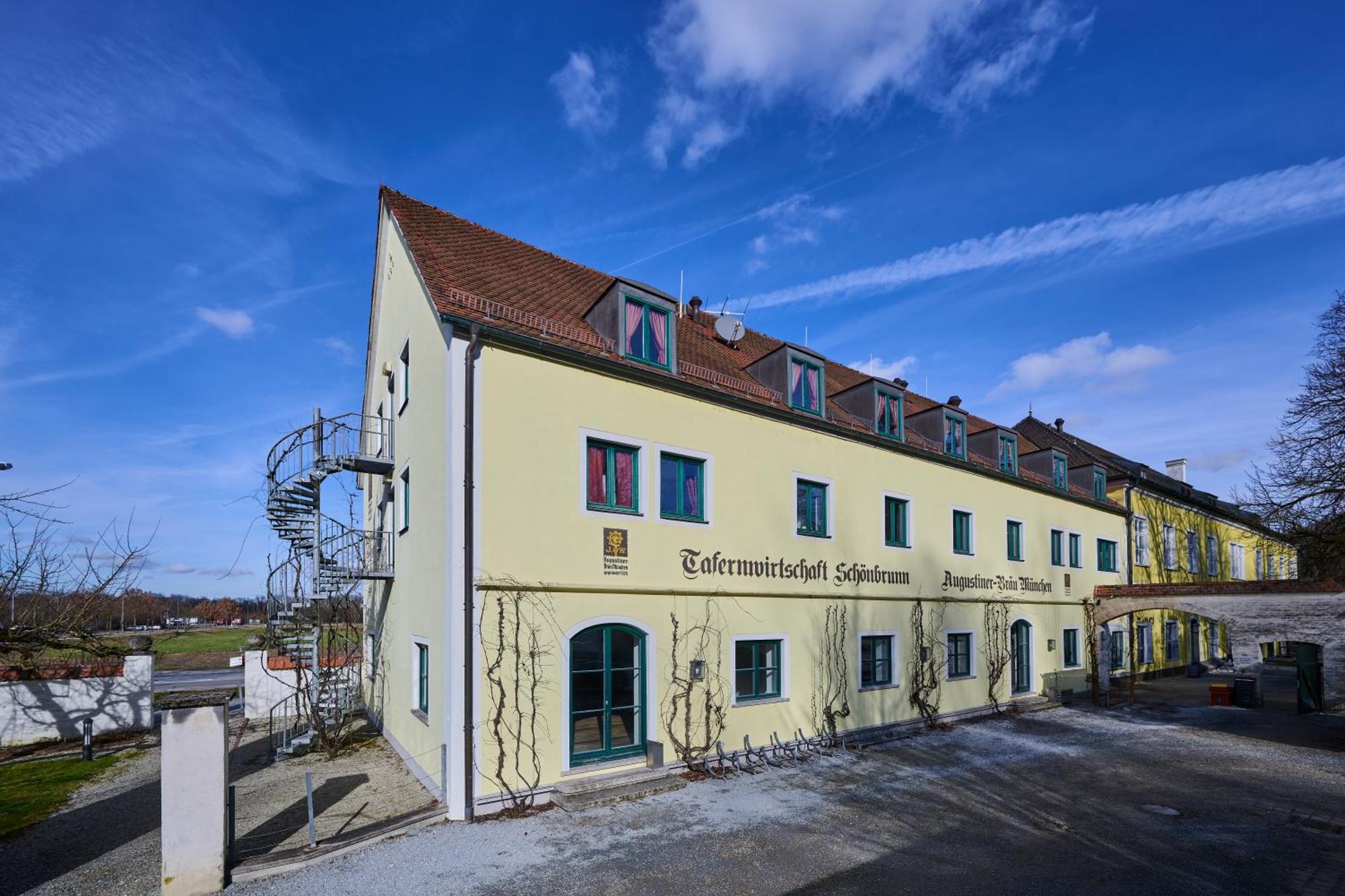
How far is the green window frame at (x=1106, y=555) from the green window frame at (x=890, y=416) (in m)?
11.6

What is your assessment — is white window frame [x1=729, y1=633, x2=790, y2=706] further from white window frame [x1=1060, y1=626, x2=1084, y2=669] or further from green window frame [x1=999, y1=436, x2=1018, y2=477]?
white window frame [x1=1060, y1=626, x2=1084, y2=669]

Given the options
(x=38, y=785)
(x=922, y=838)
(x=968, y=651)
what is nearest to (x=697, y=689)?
(x=922, y=838)

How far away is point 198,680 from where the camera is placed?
2964cm

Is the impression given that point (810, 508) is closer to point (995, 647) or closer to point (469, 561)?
point (469, 561)

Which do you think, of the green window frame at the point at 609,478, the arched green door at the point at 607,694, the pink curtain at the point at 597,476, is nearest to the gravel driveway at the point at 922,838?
the arched green door at the point at 607,694

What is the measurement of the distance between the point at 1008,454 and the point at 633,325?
13807 mm

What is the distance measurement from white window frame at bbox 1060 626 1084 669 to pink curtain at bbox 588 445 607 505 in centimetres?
1704

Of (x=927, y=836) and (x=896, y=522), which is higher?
(x=896, y=522)

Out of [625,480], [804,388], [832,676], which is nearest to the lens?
[625,480]

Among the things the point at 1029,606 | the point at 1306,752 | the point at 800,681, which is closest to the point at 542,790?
the point at 800,681

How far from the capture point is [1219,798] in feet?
35.7

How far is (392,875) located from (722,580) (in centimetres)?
668

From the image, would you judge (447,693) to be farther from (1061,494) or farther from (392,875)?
(1061,494)

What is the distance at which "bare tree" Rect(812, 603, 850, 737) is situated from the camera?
14.3 m
